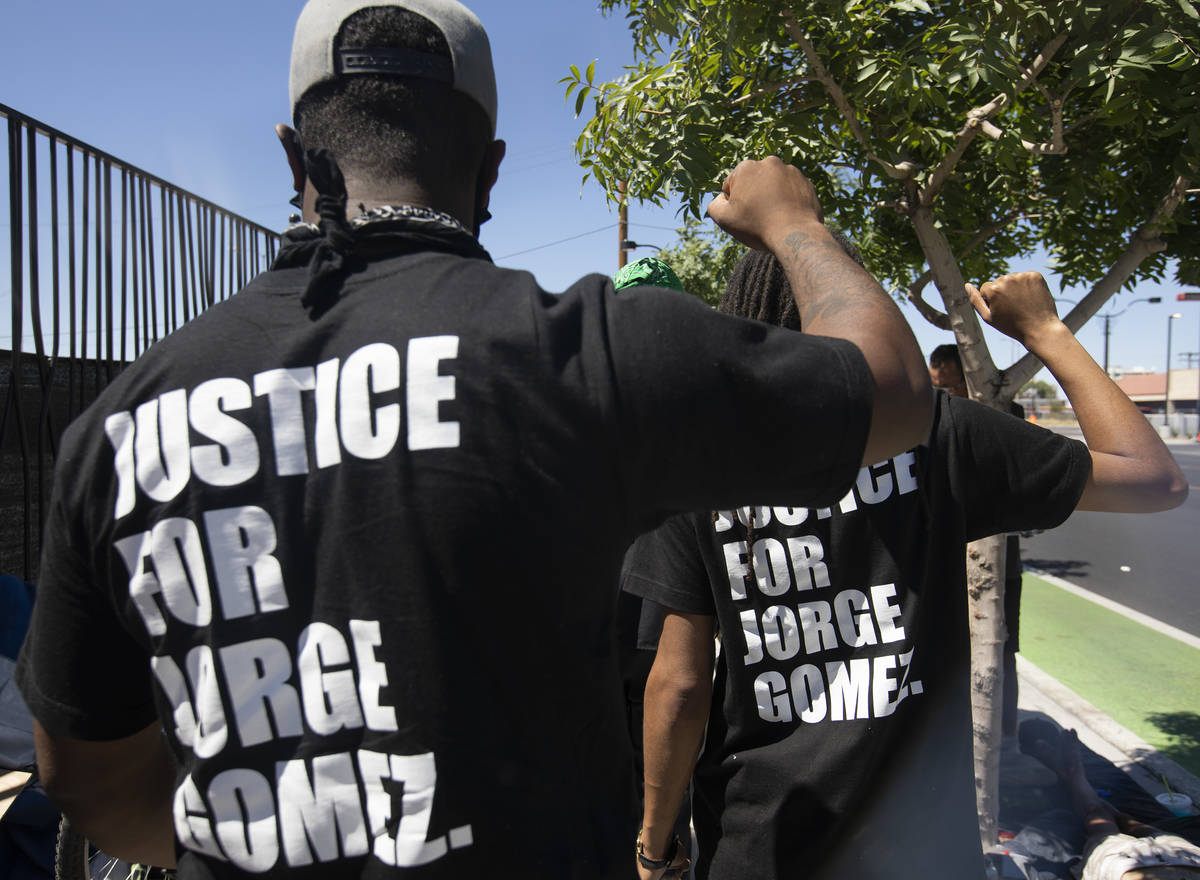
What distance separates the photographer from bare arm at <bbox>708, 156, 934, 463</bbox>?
0.91 metres

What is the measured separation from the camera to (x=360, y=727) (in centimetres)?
85

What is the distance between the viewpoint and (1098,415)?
1.63m

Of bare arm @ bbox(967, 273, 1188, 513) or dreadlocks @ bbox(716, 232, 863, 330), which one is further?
dreadlocks @ bbox(716, 232, 863, 330)

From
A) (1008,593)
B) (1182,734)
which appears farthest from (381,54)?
(1182,734)

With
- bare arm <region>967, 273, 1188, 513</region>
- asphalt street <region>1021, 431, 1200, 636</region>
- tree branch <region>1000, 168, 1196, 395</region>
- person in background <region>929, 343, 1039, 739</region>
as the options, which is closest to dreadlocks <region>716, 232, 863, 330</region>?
bare arm <region>967, 273, 1188, 513</region>

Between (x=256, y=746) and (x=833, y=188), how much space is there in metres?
3.70

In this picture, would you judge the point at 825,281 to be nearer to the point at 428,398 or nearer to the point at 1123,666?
the point at 428,398

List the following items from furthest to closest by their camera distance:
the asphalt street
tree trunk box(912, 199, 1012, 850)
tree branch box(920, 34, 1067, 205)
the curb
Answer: the asphalt street, the curb, tree trunk box(912, 199, 1012, 850), tree branch box(920, 34, 1067, 205)

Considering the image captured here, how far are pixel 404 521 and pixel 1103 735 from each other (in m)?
4.85

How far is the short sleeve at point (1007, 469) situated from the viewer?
5.29 ft

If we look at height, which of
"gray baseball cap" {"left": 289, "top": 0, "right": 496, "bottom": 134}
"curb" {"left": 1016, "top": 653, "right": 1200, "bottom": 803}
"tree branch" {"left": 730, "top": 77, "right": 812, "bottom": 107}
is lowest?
"curb" {"left": 1016, "top": 653, "right": 1200, "bottom": 803}

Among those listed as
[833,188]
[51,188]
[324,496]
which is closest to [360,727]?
[324,496]

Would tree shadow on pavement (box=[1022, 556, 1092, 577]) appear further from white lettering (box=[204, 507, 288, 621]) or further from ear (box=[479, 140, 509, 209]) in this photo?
white lettering (box=[204, 507, 288, 621])

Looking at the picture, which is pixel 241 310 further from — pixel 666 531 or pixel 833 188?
pixel 833 188
